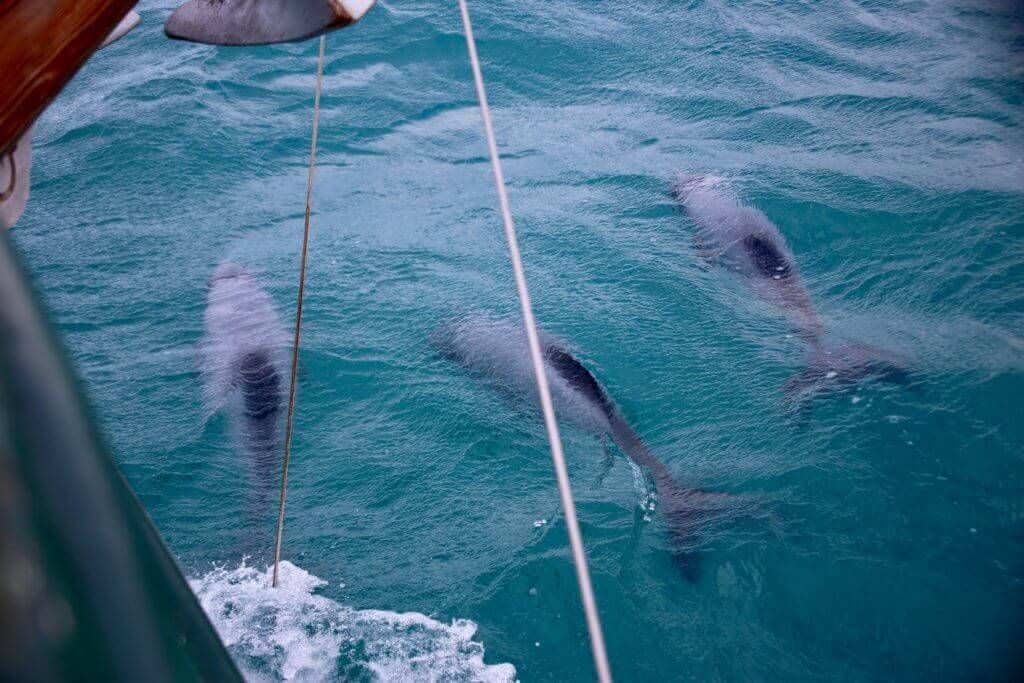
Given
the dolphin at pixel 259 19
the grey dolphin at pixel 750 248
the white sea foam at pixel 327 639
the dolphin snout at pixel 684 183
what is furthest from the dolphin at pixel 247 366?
the dolphin snout at pixel 684 183

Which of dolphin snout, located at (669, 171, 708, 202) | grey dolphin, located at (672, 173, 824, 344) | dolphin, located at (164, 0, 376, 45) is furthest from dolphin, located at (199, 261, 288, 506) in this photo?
dolphin snout, located at (669, 171, 708, 202)

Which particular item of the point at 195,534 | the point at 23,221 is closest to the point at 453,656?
the point at 195,534

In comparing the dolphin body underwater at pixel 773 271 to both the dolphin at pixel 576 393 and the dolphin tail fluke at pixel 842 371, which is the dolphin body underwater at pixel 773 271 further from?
the dolphin at pixel 576 393

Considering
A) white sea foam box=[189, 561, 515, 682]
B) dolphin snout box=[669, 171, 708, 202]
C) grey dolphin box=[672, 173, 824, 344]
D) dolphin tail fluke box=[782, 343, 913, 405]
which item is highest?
dolphin snout box=[669, 171, 708, 202]

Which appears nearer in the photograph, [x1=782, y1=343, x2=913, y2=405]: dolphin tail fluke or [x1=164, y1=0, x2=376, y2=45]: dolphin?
[x1=164, y1=0, x2=376, y2=45]: dolphin

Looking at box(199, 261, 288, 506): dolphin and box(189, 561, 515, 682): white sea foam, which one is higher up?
box(199, 261, 288, 506): dolphin

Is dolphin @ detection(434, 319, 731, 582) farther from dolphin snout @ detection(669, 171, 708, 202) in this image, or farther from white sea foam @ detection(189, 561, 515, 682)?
dolphin snout @ detection(669, 171, 708, 202)

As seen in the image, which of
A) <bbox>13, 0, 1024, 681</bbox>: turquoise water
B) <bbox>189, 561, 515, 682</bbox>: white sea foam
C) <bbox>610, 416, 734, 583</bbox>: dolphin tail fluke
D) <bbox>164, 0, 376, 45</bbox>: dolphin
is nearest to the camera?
<bbox>164, 0, 376, 45</bbox>: dolphin
